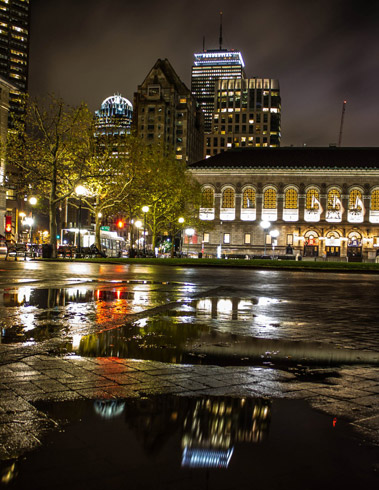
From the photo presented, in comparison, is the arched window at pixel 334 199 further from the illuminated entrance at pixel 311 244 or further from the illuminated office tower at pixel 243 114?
the illuminated office tower at pixel 243 114

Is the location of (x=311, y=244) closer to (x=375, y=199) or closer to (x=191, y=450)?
(x=375, y=199)

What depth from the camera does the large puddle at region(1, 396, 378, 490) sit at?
2373 mm

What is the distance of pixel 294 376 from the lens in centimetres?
459

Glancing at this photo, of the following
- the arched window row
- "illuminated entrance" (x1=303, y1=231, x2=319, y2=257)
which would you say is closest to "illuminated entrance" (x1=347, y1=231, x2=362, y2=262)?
the arched window row

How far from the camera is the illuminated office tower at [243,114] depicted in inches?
6265

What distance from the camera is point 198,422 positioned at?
3.16m

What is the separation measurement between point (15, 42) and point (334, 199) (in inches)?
5170

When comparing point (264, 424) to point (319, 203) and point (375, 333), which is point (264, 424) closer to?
point (375, 333)

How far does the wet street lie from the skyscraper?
123332 millimetres

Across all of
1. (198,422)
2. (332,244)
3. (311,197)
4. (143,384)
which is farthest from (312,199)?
(198,422)

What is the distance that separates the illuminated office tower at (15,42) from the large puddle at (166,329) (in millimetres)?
161602

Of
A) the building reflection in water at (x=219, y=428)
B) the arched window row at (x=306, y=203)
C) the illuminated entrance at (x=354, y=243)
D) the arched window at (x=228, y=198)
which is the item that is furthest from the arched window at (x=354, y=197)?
the building reflection in water at (x=219, y=428)

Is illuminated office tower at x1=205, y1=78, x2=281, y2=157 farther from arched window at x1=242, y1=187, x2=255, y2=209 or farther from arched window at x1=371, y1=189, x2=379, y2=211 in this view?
arched window at x1=371, y1=189, x2=379, y2=211

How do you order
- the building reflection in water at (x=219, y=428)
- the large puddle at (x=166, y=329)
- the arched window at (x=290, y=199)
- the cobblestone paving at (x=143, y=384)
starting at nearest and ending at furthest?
1. the building reflection in water at (x=219, y=428)
2. the cobblestone paving at (x=143, y=384)
3. the large puddle at (x=166, y=329)
4. the arched window at (x=290, y=199)
